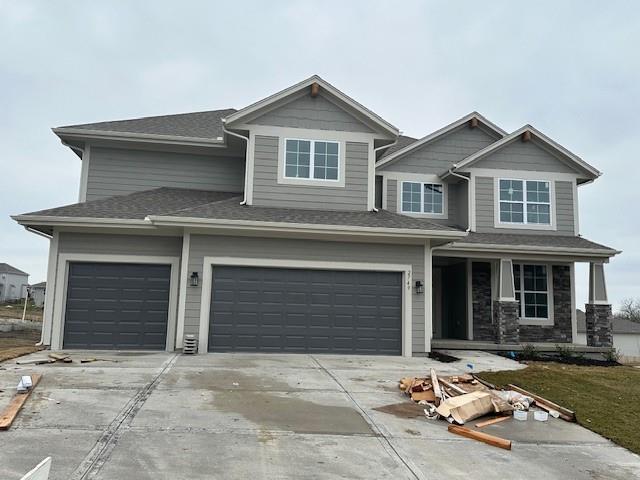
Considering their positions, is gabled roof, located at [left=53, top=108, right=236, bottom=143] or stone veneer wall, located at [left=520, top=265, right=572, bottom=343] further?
stone veneer wall, located at [left=520, top=265, right=572, bottom=343]

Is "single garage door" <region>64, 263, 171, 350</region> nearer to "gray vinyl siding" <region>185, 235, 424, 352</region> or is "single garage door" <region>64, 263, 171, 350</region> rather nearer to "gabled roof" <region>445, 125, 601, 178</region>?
"gray vinyl siding" <region>185, 235, 424, 352</region>

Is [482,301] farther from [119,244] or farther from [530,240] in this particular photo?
[119,244]

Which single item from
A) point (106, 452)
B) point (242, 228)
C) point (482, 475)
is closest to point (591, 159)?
point (242, 228)

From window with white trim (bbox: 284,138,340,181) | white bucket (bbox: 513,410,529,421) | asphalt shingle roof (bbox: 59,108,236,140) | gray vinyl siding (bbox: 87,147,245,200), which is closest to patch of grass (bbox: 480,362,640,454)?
white bucket (bbox: 513,410,529,421)

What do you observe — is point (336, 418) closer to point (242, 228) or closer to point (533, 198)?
point (242, 228)

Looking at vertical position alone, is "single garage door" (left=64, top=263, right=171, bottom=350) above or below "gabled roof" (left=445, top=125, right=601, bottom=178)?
below

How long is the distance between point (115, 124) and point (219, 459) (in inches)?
496

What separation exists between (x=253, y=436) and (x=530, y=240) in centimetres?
1157

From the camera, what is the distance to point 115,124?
14.7 m

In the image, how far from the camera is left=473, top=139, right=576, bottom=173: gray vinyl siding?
49.8 feet

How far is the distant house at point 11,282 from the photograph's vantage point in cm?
6184

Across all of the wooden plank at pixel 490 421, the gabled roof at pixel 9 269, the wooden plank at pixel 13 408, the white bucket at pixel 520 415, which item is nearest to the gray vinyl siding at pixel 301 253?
the wooden plank at pixel 13 408

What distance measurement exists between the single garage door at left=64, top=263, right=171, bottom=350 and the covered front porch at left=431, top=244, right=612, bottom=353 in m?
7.39

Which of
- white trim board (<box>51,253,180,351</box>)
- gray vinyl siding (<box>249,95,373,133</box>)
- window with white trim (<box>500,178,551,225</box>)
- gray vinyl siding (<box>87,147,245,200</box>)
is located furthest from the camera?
window with white trim (<box>500,178,551,225</box>)
